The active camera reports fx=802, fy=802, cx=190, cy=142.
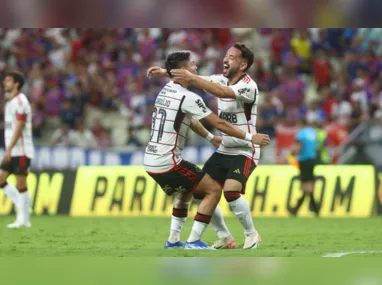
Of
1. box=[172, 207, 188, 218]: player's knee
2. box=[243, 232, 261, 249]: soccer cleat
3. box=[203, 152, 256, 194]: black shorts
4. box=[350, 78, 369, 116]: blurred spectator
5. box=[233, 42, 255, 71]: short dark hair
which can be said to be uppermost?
box=[233, 42, 255, 71]: short dark hair

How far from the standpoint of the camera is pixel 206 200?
822cm

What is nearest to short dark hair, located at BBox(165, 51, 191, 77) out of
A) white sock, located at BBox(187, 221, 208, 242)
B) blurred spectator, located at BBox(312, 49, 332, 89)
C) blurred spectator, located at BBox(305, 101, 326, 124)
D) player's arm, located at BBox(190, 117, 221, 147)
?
player's arm, located at BBox(190, 117, 221, 147)

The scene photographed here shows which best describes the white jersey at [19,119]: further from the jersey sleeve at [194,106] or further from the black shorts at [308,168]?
the black shorts at [308,168]

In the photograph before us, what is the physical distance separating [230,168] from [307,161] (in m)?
7.70

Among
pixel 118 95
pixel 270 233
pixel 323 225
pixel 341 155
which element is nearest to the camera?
pixel 270 233

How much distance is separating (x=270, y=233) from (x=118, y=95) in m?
11.3

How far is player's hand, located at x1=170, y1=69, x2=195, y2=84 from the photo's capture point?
7.54 metres

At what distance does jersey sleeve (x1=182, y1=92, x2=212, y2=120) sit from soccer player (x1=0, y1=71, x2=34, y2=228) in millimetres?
5035

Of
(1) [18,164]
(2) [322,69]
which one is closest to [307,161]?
(1) [18,164]

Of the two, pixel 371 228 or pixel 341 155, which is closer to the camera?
pixel 371 228

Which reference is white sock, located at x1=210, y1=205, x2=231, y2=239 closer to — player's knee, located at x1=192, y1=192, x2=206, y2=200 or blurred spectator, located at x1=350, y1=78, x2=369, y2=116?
player's knee, located at x1=192, y1=192, x2=206, y2=200
